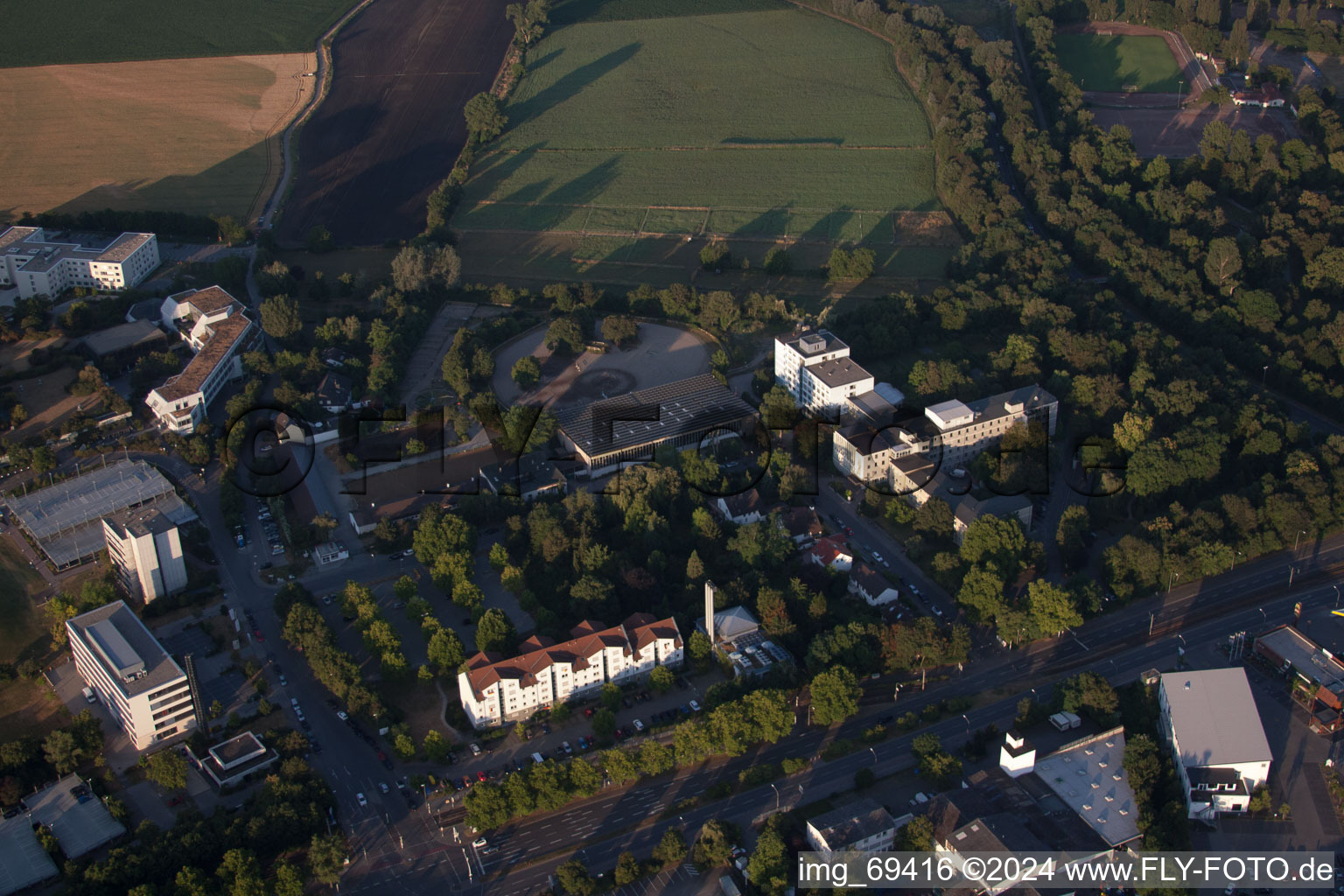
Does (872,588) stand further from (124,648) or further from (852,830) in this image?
(124,648)

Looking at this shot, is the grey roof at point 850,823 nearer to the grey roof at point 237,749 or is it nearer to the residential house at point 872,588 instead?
the residential house at point 872,588

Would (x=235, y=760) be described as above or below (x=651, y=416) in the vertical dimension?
below

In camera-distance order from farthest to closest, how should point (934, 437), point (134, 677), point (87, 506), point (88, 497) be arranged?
point (934, 437), point (88, 497), point (87, 506), point (134, 677)

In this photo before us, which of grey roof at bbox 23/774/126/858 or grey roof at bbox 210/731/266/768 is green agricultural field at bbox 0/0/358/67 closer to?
grey roof at bbox 210/731/266/768

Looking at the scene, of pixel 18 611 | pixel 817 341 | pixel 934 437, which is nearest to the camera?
pixel 18 611

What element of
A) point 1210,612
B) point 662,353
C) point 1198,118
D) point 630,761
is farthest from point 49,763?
point 1198,118

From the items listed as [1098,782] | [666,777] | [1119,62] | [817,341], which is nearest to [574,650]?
[666,777]
